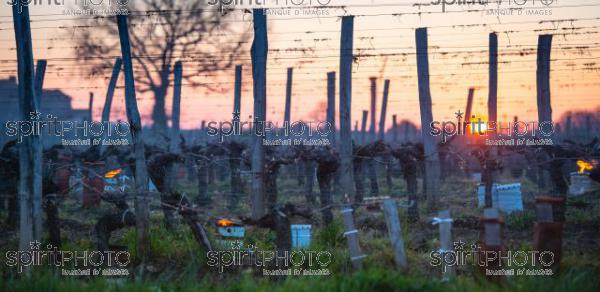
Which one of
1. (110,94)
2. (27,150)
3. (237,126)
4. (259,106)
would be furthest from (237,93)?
(27,150)

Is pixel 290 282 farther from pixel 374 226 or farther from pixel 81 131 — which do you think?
pixel 81 131

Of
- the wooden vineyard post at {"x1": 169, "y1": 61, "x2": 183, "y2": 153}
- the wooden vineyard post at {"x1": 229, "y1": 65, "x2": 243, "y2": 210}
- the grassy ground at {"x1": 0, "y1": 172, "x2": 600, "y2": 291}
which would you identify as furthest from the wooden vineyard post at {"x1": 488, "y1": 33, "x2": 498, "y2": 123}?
the wooden vineyard post at {"x1": 169, "y1": 61, "x2": 183, "y2": 153}

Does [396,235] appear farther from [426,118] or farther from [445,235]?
[426,118]

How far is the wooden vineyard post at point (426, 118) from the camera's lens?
12914mm

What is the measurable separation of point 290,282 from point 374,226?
5.29m

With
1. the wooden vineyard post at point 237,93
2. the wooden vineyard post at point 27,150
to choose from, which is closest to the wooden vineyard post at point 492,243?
the wooden vineyard post at point 27,150

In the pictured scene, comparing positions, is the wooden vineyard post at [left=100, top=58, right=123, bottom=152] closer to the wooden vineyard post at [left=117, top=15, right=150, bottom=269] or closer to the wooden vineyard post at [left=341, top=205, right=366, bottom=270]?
the wooden vineyard post at [left=117, top=15, right=150, bottom=269]

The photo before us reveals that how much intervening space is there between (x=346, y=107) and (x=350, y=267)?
480cm

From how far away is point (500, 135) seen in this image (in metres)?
16.5

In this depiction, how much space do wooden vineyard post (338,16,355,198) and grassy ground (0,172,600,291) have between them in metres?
1.00

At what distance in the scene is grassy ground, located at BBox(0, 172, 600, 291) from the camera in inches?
233

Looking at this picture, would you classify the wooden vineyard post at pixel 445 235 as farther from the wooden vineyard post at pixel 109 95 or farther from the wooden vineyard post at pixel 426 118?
the wooden vineyard post at pixel 109 95

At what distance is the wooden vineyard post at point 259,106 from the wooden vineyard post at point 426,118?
4577 mm

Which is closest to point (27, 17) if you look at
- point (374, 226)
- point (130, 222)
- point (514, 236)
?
point (130, 222)
